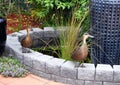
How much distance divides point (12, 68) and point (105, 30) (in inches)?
57.2

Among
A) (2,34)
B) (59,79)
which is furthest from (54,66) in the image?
(2,34)

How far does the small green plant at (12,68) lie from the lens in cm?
441

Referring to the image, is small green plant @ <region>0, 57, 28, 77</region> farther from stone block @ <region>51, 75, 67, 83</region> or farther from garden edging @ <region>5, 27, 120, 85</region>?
stone block @ <region>51, 75, 67, 83</region>

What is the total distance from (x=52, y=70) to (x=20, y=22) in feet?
8.30

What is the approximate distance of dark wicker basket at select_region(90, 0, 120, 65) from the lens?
14.5 ft

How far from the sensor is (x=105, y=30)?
4.54 metres

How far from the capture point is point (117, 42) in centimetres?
461

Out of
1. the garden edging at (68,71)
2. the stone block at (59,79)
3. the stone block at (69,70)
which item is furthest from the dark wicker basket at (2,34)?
the stone block at (69,70)

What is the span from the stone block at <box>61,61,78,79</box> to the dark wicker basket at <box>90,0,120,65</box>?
0.62m

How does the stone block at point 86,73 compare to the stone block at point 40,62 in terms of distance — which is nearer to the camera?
the stone block at point 86,73

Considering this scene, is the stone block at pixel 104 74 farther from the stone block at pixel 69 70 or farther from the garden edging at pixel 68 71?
the stone block at pixel 69 70

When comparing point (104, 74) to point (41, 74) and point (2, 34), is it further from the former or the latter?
point (2, 34)

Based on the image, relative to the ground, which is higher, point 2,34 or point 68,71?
point 2,34

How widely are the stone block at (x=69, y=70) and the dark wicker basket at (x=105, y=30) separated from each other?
0.62m
